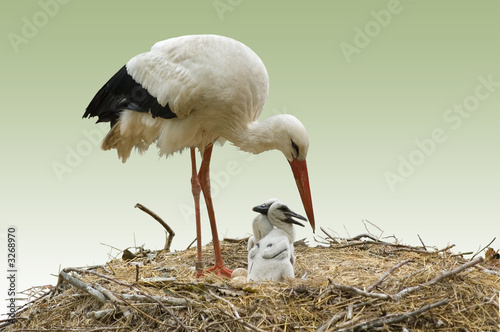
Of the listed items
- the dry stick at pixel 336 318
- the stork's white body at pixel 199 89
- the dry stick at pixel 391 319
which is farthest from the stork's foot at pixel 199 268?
the dry stick at pixel 391 319

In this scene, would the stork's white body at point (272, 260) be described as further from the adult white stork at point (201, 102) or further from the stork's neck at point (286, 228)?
the adult white stork at point (201, 102)

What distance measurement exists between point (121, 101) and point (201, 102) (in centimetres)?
76

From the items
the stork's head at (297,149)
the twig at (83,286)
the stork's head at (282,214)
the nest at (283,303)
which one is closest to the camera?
the nest at (283,303)

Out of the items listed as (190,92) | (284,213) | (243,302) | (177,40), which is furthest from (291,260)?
(177,40)

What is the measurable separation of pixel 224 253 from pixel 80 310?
1.76 metres

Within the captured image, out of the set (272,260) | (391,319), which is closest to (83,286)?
(272,260)

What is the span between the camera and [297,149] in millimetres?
5043

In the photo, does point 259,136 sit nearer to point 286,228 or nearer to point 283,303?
point 286,228

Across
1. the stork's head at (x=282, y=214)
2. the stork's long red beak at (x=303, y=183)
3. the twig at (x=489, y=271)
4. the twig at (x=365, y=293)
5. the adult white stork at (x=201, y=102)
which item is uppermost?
the adult white stork at (x=201, y=102)

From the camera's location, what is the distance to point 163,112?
17.1 feet

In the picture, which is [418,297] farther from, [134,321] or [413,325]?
[134,321]

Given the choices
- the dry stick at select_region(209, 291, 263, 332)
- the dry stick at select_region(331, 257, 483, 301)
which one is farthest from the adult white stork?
the dry stick at select_region(331, 257, 483, 301)

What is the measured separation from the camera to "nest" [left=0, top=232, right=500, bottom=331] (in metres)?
3.95

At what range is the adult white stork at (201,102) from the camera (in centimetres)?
503
